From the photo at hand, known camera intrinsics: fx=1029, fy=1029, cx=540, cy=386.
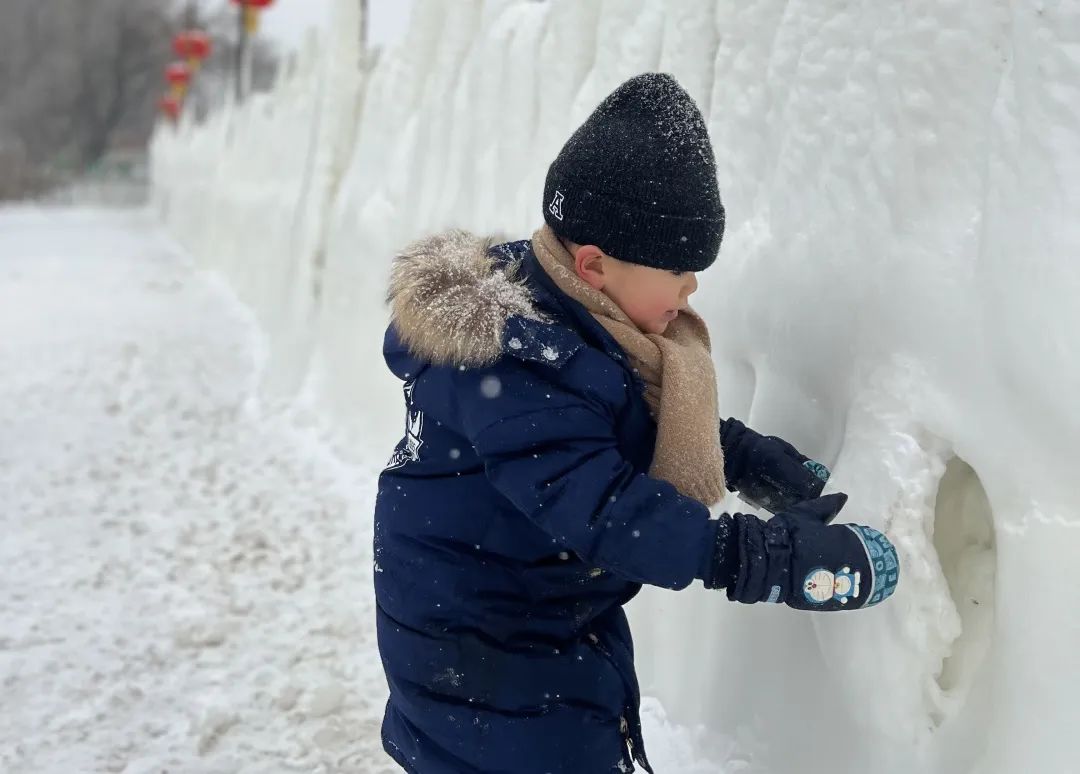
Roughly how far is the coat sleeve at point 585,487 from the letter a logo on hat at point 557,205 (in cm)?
34

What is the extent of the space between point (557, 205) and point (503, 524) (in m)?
0.59

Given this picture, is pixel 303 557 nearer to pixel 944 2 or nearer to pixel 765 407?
pixel 765 407

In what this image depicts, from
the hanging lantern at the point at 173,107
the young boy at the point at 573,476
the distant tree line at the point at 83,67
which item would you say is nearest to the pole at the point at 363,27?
the young boy at the point at 573,476

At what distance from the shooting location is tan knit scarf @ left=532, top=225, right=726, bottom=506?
1.74 meters

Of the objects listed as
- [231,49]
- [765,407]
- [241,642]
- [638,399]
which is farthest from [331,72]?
[231,49]

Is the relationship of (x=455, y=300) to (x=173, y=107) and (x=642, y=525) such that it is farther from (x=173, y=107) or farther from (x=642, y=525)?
(x=173, y=107)

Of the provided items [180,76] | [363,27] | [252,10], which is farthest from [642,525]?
[180,76]

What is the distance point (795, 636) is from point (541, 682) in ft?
2.32

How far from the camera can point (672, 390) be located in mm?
1771

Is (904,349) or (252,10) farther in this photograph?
(252,10)


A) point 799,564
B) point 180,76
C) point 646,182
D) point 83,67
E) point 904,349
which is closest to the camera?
point 799,564

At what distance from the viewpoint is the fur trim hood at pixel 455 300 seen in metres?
1.72

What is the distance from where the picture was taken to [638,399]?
179cm

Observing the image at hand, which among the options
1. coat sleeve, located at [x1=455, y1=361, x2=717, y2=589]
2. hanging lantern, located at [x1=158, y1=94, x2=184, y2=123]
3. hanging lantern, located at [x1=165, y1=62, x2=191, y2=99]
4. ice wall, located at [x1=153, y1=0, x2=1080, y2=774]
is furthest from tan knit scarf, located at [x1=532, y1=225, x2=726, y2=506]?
hanging lantern, located at [x1=158, y1=94, x2=184, y2=123]
